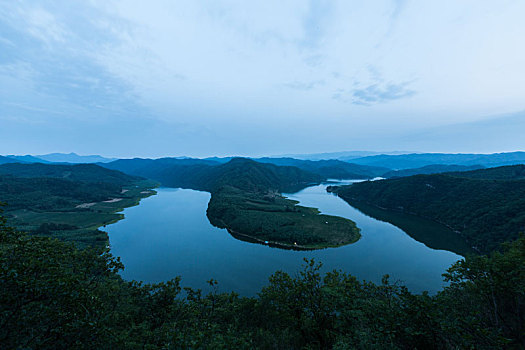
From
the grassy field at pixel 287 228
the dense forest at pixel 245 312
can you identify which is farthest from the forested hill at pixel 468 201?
the dense forest at pixel 245 312

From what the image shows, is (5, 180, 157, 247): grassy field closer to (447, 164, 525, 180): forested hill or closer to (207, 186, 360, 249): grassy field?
(207, 186, 360, 249): grassy field

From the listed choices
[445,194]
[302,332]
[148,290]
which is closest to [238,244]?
[148,290]

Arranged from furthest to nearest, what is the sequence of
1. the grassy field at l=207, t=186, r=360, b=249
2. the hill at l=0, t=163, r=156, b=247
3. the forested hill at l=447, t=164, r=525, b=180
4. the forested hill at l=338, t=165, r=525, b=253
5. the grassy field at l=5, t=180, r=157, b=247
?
the forested hill at l=447, t=164, r=525, b=180 → the hill at l=0, t=163, r=156, b=247 → the grassy field at l=5, t=180, r=157, b=247 → the grassy field at l=207, t=186, r=360, b=249 → the forested hill at l=338, t=165, r=525, b=253

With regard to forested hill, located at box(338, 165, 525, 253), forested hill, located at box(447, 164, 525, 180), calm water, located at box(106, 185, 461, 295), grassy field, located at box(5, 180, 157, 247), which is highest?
forested hill, located at box(447, 164, 525, 180)

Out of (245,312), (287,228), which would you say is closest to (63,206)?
(287,228)

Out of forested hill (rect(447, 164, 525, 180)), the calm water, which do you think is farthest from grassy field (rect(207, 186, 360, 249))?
forested hill (rect(447, 164, 525, 180))

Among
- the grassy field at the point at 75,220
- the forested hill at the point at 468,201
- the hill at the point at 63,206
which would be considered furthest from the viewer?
the hill at the point at 63,206

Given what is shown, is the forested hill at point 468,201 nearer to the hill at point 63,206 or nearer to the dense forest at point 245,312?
the dense forest at point 245,312
